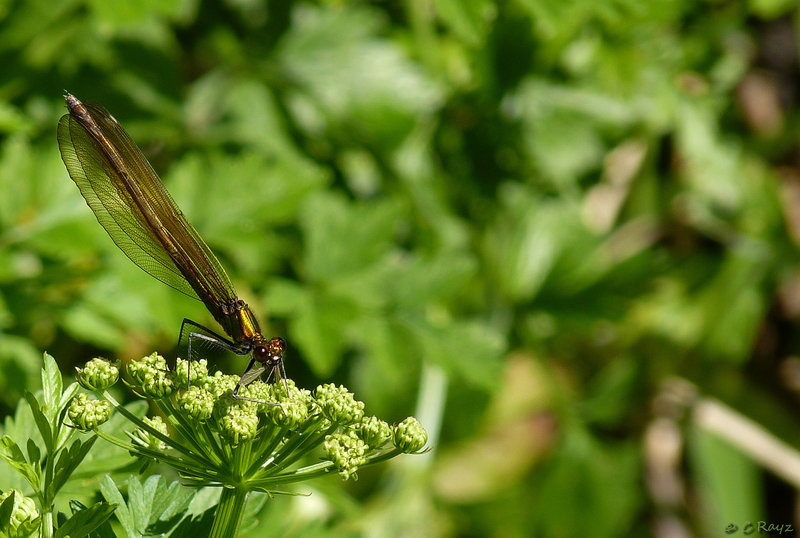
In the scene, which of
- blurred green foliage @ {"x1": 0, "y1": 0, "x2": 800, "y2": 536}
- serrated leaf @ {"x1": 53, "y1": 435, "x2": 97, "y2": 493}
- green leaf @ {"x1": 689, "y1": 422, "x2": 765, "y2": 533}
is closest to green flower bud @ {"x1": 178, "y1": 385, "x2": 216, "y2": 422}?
serrated leaf @ {"x1": 53, "y1": 435, "x2": 97, "y2": 493}

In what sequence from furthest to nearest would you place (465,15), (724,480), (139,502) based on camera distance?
(724,480)
(465,15)
(139,502)

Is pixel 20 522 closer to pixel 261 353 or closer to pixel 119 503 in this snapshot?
pixel 119 503

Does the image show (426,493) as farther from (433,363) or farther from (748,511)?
(748,511)

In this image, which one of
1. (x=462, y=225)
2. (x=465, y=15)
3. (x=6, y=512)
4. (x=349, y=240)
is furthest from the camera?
(x=462, y=225)

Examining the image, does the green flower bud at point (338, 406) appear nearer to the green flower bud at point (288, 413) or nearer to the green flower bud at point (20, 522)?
the green flower bud at point (288, 413)

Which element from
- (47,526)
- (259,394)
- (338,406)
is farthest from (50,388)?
(338,406)

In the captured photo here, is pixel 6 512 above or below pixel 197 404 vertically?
below

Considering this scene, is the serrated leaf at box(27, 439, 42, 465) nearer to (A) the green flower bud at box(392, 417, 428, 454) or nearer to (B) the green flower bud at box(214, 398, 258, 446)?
(B) the green flower bud at box(214, 398, 258, 446)
